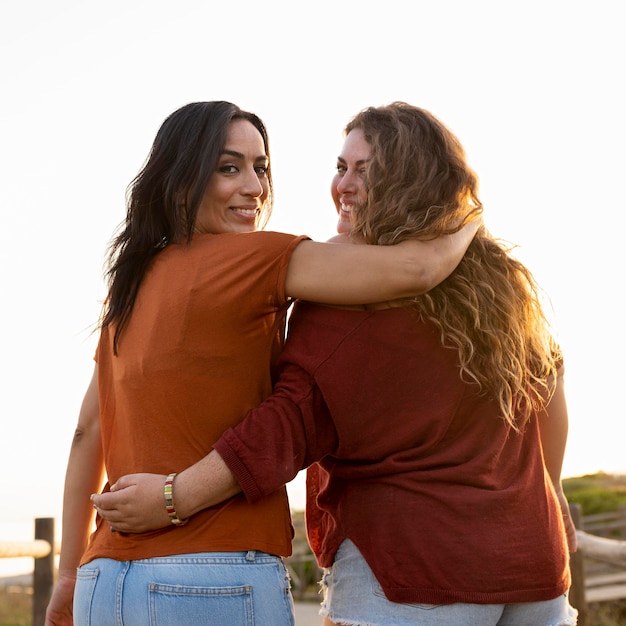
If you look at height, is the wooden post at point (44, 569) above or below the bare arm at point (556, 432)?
below

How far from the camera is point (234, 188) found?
258 centimetres

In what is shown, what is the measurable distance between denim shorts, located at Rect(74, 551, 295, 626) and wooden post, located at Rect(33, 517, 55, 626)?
503cm

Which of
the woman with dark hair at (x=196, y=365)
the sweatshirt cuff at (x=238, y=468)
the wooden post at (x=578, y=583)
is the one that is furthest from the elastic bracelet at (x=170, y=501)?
the wooden post at (x=578, y=583)

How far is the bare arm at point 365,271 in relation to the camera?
7.18 ft

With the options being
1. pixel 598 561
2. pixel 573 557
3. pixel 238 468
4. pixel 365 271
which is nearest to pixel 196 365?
pixel 238 468

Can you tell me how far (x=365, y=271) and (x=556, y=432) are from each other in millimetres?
964

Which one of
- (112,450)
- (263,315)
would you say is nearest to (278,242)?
(263,315)

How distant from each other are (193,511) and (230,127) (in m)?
1.14

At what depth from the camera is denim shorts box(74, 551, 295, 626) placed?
6.55 feet

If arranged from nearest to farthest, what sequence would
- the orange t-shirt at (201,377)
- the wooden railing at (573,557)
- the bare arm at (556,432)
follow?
1. the orange t-shirt at (201,377)
2. the bare arm at (556,432)
3. the wooden railing at (573,557)

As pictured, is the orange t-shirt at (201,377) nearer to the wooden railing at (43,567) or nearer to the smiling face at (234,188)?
the smiling face at (234,188)

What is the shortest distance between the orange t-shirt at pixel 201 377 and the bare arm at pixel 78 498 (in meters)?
0.31

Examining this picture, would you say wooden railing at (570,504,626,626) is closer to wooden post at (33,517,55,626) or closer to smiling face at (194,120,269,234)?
smiling face at (194,120,269,234)

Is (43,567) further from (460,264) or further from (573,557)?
(460,264)
